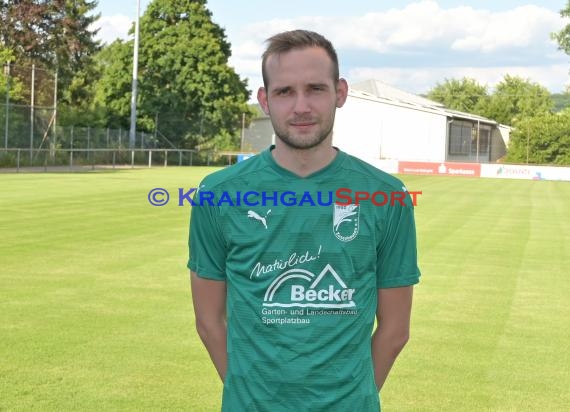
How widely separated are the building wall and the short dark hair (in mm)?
59134

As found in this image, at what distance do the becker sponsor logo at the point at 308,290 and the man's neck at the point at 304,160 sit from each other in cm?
33

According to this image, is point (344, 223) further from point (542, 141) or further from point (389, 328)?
point (542, 141)

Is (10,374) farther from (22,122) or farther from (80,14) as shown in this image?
(80,14)

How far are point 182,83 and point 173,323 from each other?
52843 millimetres

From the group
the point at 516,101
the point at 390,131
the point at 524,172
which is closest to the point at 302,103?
the point at 524,172

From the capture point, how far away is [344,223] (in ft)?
9.20

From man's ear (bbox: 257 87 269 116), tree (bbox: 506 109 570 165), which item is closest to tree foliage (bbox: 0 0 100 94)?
tree (bbox: 506 109 570 165)

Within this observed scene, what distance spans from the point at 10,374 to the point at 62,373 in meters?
0.37

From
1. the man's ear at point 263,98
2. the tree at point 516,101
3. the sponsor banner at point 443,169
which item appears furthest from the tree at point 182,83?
the man's ear at point 263,98

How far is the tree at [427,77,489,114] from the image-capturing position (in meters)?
106

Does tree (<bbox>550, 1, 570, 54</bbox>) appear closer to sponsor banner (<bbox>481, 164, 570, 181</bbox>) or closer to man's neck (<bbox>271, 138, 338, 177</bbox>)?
sponsor banner (<bbox>481, 164, 570, 181</bbox>)

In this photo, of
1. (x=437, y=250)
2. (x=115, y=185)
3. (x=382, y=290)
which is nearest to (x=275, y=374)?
(x=382, y=290)

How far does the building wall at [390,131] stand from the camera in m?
62.3

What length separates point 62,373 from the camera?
6.38 meters
